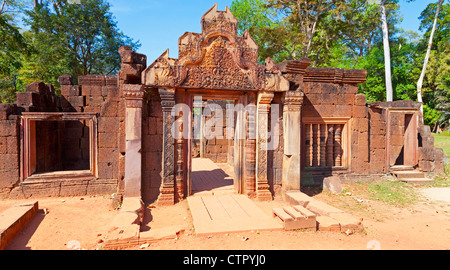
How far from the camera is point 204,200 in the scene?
5.61 m

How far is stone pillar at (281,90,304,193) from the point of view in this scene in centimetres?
605

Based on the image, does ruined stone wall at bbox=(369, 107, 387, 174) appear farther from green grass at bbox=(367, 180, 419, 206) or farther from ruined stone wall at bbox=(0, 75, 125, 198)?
ruined stone wall at bbox=(0, 75, 125, 198)

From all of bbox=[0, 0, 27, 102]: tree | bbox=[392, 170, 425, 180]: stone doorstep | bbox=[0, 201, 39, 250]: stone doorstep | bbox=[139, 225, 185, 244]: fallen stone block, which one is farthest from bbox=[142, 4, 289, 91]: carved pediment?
bbox=[0, 0, 27, 102]: tree

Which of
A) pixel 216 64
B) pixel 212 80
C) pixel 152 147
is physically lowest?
pixel 152 147

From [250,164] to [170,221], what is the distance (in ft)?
7.58

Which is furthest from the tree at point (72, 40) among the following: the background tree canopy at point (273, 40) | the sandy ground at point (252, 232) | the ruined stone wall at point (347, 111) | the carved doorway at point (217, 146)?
Answer: the ruined stone wall at point (347, 111)

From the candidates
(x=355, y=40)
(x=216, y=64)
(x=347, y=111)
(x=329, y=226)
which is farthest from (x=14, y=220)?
(x=355, y=40)

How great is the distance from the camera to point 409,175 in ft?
27.9

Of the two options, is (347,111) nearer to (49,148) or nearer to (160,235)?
(160,235)

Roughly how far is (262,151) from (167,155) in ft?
7.52

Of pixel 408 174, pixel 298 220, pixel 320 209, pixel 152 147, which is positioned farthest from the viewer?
pixel 408 174

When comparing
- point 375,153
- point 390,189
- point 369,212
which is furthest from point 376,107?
point 369,212

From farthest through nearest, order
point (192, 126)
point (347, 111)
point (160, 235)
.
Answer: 1. point (347, 111)
2. point (192, 126)
3. point (160, 235)

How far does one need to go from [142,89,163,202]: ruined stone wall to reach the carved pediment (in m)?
0.58
